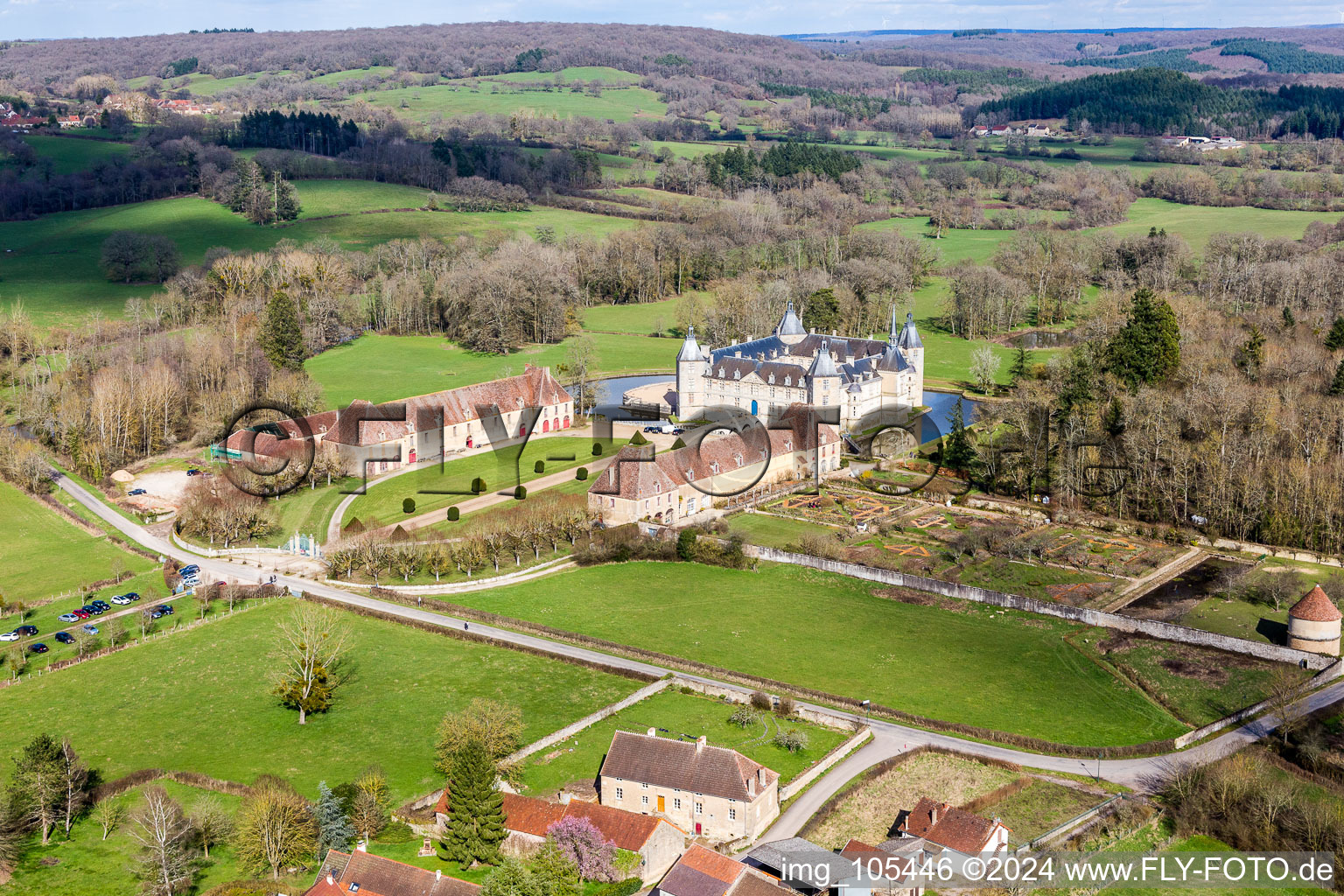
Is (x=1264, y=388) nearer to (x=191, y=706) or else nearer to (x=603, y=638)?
(x=603, y=638)

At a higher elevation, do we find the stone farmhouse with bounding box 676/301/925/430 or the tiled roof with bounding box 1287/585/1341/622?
the stone farmhouse with bounding box 676/301/925/430

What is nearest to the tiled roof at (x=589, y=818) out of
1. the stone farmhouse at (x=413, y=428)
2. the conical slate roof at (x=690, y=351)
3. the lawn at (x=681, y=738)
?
the lawn at (x=681, y=738)

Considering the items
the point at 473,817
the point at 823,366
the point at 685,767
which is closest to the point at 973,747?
the point at 685,767

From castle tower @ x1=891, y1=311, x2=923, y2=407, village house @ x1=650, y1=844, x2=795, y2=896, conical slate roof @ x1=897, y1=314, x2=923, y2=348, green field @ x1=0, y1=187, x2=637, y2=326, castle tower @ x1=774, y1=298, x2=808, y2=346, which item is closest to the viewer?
village house @ x1=650, y1=844, x2=795, y2=896

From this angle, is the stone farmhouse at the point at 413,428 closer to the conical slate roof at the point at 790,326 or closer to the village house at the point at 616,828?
the conical slate roof at the point at 790,326

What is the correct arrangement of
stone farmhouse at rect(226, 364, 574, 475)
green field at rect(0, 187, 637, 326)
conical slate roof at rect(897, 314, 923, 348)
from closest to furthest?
1. stone farmhouse at rect(226, 364, 574, 475)
2. conical slate roof at rect(897, 314, 923, 348)
3. green field at rect(0, 187, 637, 326)

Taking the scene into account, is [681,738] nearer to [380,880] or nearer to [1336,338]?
[380,880]

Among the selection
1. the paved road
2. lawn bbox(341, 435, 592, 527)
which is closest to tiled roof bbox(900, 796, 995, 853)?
the paved road

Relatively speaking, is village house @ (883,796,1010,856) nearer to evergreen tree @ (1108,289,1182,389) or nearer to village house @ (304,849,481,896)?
village house @ (304,849,481,896)
